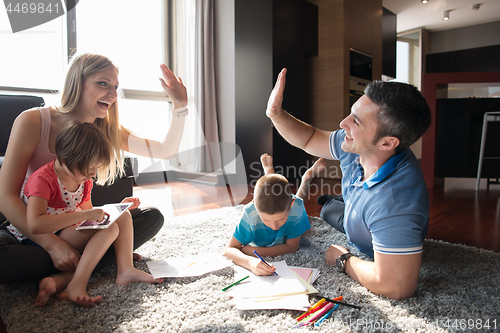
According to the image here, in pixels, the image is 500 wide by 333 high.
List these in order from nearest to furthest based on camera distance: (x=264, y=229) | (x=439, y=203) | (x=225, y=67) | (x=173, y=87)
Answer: (x=173, y=87), (x=264, y=229), (x=439, y=203), (x=225, y=67)

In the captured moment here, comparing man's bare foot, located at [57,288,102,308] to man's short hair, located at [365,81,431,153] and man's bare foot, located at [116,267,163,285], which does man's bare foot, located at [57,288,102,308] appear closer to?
man's bare foot, located at [116,267,163,285]

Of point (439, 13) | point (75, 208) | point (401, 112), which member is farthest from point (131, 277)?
point (439, 13)

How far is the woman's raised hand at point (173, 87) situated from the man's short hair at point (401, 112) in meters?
0.76

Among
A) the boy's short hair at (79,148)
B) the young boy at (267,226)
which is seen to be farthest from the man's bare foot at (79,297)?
the young boy at (267,226)

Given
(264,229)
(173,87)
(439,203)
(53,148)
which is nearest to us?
(53,148)

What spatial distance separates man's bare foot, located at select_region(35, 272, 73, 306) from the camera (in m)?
0.98

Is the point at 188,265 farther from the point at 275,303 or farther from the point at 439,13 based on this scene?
the point at 439,13

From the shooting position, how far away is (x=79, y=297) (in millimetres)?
996

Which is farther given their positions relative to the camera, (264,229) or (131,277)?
(264,229)

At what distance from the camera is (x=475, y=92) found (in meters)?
3.76

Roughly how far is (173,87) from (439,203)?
8.32 feet

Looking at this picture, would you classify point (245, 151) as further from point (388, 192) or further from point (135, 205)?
point (388, 192)

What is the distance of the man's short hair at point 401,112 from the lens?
108 cm

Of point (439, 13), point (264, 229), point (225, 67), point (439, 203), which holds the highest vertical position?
point (439, 13)
